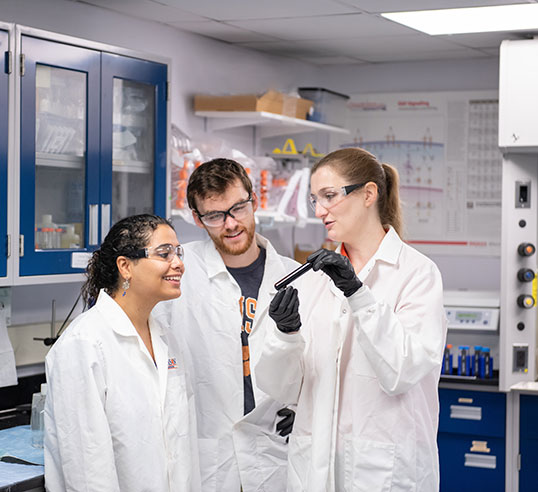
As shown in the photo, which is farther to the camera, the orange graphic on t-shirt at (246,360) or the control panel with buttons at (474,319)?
the control panel with buttons at (474,319)

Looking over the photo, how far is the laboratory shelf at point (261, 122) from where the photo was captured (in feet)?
12.6

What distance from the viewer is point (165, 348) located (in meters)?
2.26

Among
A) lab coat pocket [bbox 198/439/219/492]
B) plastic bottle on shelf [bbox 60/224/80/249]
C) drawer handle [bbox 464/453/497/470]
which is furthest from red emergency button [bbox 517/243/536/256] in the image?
plastic bottle on shelf [bbox 60/224/80/249]

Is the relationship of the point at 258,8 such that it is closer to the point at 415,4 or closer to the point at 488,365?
the point at 415,4

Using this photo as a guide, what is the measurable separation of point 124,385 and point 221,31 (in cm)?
228

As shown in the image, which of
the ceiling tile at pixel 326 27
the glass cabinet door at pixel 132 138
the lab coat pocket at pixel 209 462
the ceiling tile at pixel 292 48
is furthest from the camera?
the ceiling tile at pixel 292 48

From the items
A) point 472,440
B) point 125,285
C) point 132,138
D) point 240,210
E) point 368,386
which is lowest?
point 472,440

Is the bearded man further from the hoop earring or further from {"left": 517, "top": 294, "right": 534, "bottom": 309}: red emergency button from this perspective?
{"left": 517, "top": 294, "right": 534, "bottom": 309}: red emergency button

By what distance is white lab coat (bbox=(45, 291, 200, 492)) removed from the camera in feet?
6.61

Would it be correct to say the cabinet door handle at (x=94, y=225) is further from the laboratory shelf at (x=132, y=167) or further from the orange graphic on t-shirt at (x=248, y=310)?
the orange graphic on t-shirt at (x=248, y=310)

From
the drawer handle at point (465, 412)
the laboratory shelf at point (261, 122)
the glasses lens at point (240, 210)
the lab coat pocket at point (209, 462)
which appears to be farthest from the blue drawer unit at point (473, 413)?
the glasses lens at point (240, 210)

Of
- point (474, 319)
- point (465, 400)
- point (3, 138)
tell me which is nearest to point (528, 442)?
point (465, 400)

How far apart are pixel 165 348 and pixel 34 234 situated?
75cm

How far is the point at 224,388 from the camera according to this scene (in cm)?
251
